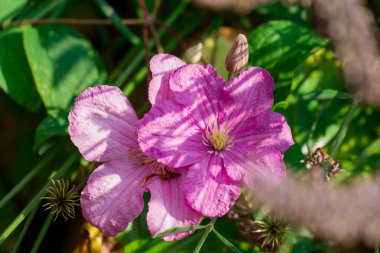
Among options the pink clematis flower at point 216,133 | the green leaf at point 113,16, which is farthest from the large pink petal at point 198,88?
the green leaf at point 113,16

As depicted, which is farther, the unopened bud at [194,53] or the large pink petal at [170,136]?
the unopened bud at [194,53]

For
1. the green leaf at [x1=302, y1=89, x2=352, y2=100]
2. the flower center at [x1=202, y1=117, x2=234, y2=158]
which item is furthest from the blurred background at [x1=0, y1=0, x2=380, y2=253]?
the flower center at [x1=202, y1=117, x2=234, y2=158]

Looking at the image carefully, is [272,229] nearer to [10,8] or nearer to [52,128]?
[52,128]

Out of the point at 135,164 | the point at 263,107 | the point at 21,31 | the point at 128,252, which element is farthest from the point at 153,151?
the point at 21,31

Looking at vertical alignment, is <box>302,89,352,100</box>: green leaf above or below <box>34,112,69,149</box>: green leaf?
below

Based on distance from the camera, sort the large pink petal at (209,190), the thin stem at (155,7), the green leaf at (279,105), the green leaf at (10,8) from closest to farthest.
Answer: the large pink petal at (209,190) < the green leaf at (279,105) < the green leaf at (10,8) < the thin stem at (155,7)

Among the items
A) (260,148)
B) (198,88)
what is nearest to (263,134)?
(260,148)

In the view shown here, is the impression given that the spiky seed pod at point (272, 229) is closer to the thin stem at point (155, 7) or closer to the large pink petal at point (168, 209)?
the large pink petal at point (168, 209)

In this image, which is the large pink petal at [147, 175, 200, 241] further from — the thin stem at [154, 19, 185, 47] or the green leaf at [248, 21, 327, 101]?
the thin stem at [154, 19, 185, 47]
